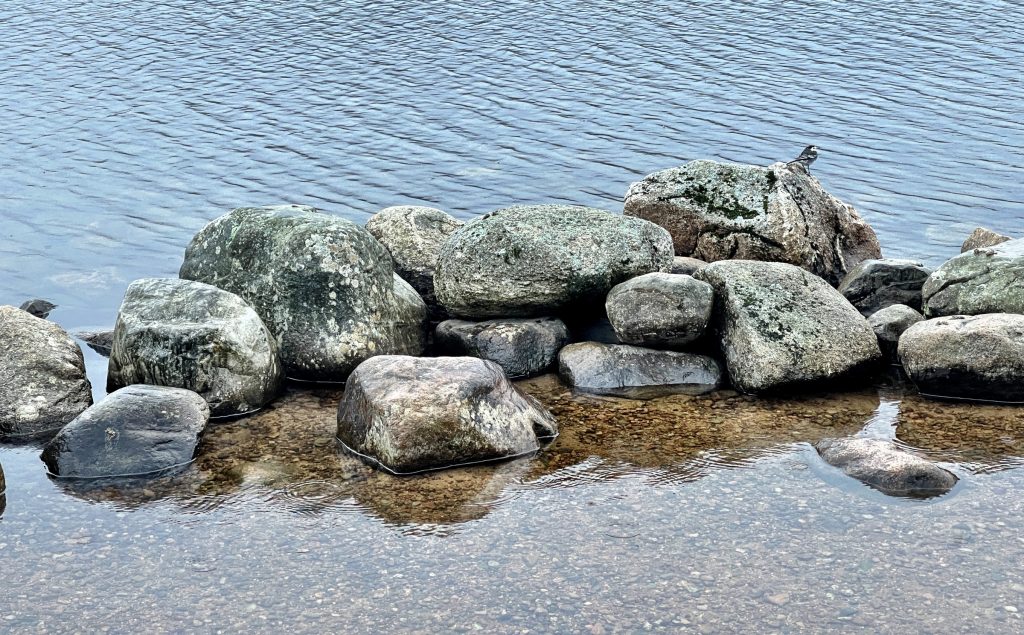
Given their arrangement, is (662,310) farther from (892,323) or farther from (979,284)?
(979,284)

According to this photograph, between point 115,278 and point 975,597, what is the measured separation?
1338 cm

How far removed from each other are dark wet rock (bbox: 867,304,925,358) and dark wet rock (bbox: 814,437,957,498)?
106 inches

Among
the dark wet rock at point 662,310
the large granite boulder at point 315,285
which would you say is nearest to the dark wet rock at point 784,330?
the dark wet rock at point 662,310

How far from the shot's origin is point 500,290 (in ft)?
42.9

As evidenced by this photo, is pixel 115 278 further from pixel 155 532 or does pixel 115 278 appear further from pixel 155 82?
pixel 155 82

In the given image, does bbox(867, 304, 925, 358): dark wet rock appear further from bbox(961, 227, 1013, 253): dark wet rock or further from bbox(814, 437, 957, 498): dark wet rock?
bbox(961, 227, 1013, 253): dark wet rock

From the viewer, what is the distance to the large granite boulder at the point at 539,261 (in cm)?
1305

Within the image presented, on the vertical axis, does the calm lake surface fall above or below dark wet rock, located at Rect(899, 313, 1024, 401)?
below

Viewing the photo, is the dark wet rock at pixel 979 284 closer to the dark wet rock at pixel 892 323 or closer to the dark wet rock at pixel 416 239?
the dark wet rock at pixel 892 323

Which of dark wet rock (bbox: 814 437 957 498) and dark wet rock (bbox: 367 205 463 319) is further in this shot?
dark wet rock (bbox: 367 205 463 319)

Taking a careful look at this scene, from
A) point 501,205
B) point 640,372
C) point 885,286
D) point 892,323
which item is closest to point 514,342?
point 640,372

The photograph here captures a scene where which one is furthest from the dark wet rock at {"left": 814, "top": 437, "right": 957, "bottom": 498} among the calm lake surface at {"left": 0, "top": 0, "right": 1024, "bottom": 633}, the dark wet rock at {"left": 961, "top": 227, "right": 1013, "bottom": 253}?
the dark wet rock at {"left": 961, "top": 227, "right": 1013, "bottom": 253}

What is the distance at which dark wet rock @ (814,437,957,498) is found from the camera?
9.75 meters

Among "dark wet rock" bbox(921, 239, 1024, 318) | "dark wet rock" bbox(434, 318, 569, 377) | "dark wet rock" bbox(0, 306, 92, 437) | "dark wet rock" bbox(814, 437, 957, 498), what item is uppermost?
"dark wet rock" bbox(921, 239, 1024, 318)
